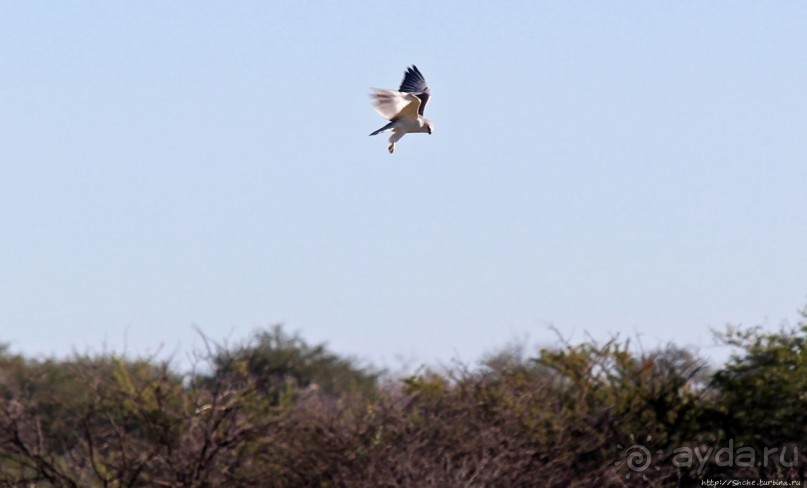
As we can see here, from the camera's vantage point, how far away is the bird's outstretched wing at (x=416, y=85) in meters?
16.5

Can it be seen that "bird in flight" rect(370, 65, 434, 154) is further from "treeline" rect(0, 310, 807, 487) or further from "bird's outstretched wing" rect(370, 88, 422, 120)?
"treeline" rect(0, 310, 807, 487)

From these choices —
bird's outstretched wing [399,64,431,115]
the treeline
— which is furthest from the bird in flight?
the treeline

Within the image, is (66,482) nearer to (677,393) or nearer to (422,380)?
(422,380)

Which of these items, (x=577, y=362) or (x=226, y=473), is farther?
(x=577, y=362)

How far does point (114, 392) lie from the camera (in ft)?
58.2

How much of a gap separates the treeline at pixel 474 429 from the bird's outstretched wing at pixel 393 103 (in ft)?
9.34

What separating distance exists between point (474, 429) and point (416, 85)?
11.6 feet

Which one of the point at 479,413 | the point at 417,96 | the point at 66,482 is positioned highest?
the point at 417,96

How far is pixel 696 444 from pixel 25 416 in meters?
6.79

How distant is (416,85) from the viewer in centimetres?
1683

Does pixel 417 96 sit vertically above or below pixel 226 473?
above

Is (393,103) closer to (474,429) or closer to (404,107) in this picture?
(404,107)

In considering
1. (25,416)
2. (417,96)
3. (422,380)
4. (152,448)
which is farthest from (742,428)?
(25,416)

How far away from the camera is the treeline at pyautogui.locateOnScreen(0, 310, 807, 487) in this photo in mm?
14992
